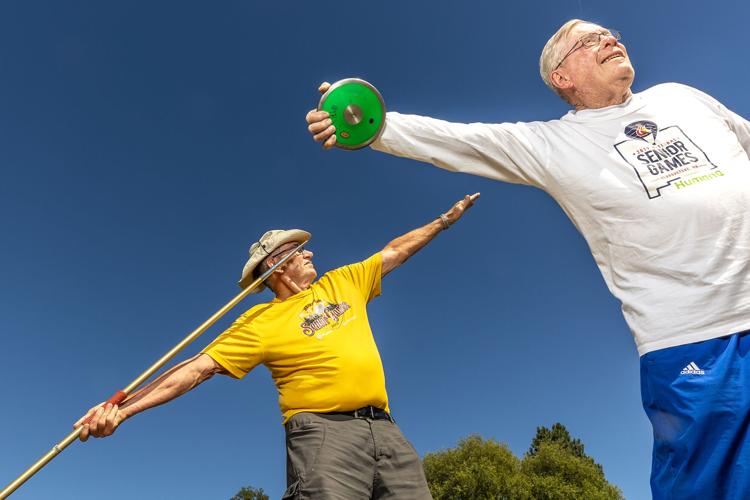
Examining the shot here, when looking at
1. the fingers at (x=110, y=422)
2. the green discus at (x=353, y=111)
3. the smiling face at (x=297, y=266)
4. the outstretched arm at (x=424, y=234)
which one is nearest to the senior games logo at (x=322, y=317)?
the smiling face at (x=297, y=266)

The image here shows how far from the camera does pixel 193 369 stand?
512 centimetres

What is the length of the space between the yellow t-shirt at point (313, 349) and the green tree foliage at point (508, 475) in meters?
35.1

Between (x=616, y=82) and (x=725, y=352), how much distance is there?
1.41m

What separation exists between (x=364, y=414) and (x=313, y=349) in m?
0.65

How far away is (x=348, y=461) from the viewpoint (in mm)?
4527

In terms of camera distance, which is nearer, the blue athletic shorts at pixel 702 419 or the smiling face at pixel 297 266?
the blue athletic shorts at pixel 702 419

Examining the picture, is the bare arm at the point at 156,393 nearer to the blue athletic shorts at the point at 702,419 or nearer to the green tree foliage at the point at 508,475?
the blue athletic shorts at the point at 702,419

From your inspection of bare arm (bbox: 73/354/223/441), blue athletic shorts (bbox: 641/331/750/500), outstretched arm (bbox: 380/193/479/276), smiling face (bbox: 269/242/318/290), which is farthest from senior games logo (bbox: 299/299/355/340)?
blue athletic shorts (bbox: 641/331/750/500)

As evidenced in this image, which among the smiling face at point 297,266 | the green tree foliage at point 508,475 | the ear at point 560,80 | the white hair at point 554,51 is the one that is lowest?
the green tree foliage at point 508,475

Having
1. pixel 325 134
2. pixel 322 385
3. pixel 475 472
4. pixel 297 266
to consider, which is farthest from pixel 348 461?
pixel 475 472

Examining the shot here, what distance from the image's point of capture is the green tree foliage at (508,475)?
4003 centimetres

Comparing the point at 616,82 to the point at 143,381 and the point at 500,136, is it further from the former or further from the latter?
the point at 143,381

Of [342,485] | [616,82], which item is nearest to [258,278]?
[342,485]

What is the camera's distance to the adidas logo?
213 cm
